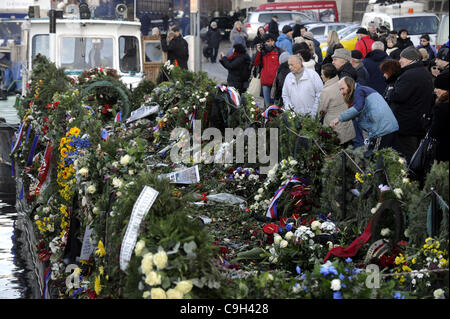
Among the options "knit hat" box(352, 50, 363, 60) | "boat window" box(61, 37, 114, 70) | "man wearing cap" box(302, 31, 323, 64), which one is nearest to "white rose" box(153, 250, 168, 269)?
"knit hat" box(352, 50, 363, 60)

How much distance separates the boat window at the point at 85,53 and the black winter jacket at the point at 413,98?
7579 mm

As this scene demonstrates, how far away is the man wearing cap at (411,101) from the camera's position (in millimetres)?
9148

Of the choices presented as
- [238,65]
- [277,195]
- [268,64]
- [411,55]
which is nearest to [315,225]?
[277,195]

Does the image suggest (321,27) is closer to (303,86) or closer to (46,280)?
(303,86)

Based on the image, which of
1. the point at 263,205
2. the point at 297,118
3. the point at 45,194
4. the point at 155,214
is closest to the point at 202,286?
the point at 155,214

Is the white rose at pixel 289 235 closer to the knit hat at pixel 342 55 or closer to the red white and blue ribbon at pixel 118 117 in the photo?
the knit hat at pixel 342 55

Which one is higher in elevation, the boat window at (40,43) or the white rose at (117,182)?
the boat window at (40,43)

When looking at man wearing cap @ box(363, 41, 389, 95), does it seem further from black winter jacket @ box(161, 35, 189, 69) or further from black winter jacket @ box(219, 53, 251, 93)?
black winter jacket @ box(161, 35, 189, 69)

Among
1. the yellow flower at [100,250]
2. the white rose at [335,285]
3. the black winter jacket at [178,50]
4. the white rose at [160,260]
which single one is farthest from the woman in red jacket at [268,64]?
the white rose at [160,260]

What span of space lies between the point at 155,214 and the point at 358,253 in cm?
194

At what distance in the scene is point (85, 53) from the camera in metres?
15.3

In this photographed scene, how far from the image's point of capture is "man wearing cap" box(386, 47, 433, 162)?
9148 mm

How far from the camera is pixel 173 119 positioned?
11.2 m
